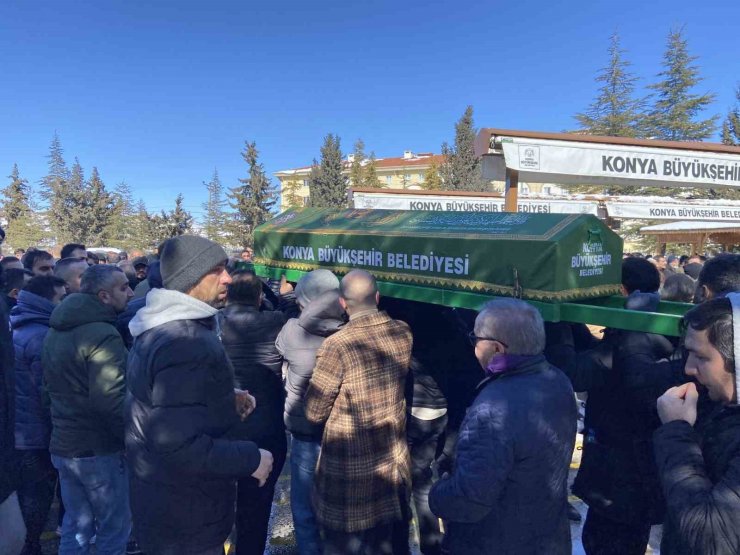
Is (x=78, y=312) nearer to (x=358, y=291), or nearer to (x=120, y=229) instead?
(x=358, y=291)

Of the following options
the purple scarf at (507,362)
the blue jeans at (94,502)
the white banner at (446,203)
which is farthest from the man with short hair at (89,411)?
the white banner at (446,203)

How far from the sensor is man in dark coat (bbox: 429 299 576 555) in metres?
1.68

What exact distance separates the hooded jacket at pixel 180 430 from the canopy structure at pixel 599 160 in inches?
95.1

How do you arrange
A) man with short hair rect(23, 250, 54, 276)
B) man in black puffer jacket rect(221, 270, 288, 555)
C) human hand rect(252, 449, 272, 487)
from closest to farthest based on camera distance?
human hand rect(252, 449, 272, 487) < man in black puffer jacket rect(221, 270, 288, 555) < man with short hair rect(23, 250, 54, 276)

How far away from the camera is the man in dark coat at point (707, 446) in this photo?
119cm

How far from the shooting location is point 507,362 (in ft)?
5.80

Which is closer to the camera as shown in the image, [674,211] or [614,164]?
[614,164]

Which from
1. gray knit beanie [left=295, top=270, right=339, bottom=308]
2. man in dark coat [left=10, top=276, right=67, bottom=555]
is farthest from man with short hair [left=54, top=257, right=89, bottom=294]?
gray knit beanie [left=295, top=270, right=339, bottom=308]

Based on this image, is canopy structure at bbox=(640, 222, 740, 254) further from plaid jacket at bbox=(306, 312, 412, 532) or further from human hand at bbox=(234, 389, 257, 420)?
human hand at bbox=(234, 389, 257, 420)

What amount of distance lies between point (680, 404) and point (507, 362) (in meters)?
0.55

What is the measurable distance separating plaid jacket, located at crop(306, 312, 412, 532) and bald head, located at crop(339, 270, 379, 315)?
7 centimetres

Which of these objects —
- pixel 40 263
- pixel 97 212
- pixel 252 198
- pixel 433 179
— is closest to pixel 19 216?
pixel 97 212

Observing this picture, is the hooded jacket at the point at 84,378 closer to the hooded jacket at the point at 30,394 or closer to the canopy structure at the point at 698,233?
the hooded jacket at the point at 30,394

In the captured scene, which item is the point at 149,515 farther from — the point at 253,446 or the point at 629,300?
the point at 629,300
